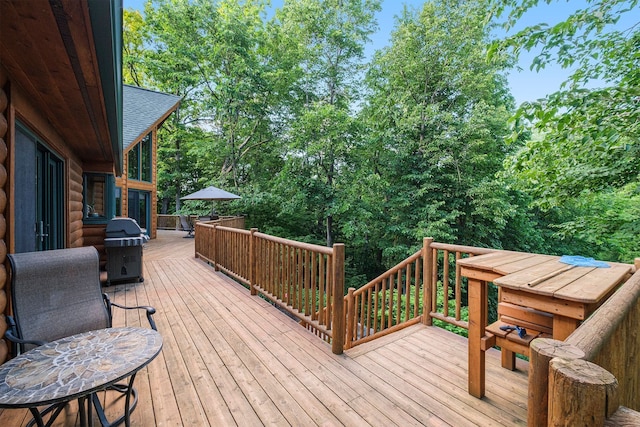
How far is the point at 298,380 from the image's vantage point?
2.20m

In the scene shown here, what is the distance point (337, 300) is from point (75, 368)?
1.87m

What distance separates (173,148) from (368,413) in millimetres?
17488

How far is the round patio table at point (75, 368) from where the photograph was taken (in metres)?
1.24

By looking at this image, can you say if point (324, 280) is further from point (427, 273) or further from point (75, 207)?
point (75, 207)

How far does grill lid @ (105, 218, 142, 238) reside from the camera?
4887 mm

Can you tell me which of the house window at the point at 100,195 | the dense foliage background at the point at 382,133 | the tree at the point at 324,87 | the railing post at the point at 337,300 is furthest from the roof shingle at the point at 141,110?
the railing post at the point at 337,300

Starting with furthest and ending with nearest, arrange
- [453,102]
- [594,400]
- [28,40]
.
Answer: [453,102], [28,40], [594,400]

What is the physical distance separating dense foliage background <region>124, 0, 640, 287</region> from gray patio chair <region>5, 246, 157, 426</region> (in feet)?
20.0

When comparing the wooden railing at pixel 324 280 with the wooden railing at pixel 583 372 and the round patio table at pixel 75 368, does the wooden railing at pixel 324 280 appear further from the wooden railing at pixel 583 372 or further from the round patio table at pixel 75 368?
the wooden railing at pixel 583 372

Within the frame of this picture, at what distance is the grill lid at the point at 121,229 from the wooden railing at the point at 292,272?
147cm

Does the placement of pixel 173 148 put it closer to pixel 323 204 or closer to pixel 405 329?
pixel 323 204

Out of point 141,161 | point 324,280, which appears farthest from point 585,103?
point 141,161

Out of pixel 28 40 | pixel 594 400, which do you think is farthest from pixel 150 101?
pixel 594 400

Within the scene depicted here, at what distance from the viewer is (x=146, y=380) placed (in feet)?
7.22
